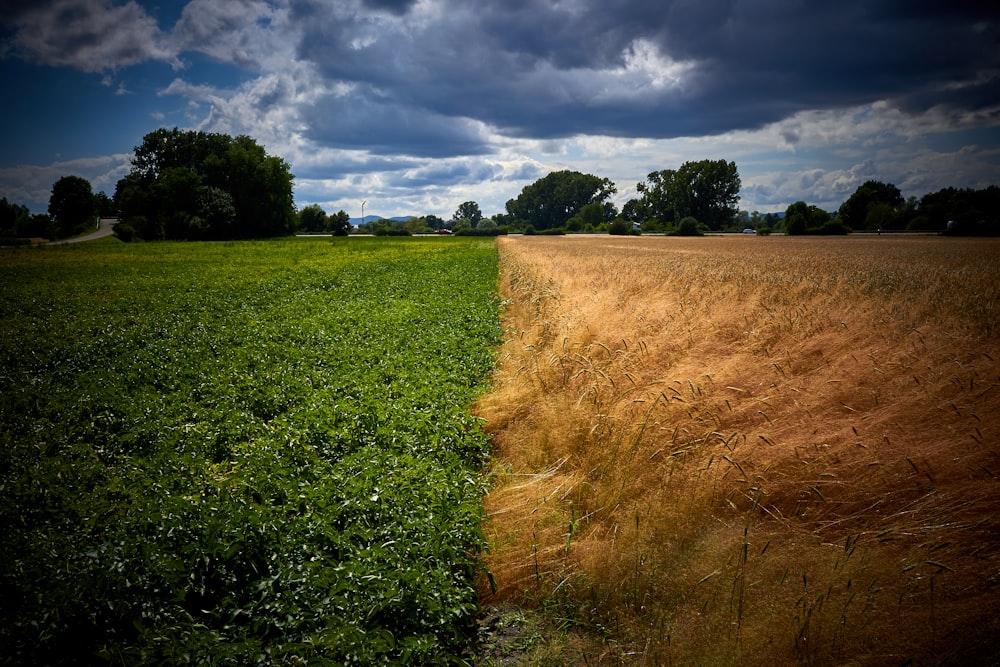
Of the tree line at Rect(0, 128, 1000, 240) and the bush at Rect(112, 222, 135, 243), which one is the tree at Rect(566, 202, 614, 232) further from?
the bush at Rect(112, 222, 135, 243)

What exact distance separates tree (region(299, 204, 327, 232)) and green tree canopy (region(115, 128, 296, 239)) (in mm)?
24868

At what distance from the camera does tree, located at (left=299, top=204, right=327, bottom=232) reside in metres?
125

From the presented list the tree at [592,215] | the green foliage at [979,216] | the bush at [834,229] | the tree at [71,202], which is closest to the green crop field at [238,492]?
the green foliage at [979,216]

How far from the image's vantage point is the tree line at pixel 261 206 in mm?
74438

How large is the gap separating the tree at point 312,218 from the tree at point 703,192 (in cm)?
9465

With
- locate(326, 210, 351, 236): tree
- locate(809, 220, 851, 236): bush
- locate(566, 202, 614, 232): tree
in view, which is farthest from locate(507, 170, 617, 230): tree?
locate(809, 220, 851, 236): bush

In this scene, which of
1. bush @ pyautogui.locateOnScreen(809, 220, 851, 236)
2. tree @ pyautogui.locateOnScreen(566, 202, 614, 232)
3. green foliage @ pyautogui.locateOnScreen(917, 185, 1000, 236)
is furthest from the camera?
tree @ pyautogui.locateOnScreen(566, 202, 614, 232)

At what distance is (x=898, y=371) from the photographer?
4.71 m

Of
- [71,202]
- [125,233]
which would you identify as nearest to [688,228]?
[125,233]

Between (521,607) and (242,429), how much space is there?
477 cm

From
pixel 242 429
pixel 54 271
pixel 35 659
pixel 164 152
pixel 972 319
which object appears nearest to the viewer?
pixel 35 659

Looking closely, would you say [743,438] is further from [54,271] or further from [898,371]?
[54,271]

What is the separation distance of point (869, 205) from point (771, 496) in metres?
117

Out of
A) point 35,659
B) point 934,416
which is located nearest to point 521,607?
point 35,659
